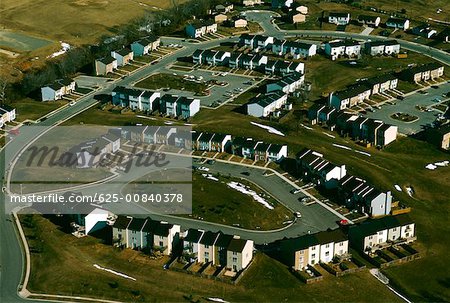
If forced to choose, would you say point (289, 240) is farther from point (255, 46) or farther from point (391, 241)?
point (255, 46)

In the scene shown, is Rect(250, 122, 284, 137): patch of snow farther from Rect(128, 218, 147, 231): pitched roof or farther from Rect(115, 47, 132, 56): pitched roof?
Rect(115, 47, 132, 56): pitched roof

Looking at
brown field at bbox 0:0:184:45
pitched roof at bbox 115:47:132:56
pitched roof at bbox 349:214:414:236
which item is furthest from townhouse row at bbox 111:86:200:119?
pitched roof at bbox 349:214:414:236

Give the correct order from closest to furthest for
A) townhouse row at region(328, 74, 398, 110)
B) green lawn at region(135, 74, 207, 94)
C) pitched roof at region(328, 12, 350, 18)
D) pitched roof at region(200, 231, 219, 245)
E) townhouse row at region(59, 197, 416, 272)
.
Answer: townhouse row at region(59, 197, 416, 272)
pitched roof at region(200, 231, 219, 245)
townhouse row at region(328, 74, 398, 110)
green lawn at region(135, 74, 207, 94)
pitched roof at region(328, 12, 350, 18)

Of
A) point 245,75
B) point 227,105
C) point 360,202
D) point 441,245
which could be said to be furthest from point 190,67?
point 441,245

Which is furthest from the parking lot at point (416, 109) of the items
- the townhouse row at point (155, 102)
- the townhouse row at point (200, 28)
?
the townhouse row at point (200, 28)

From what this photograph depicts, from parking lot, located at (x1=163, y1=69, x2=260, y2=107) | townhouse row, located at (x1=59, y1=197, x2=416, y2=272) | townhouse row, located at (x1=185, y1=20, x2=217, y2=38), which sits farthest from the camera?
townhouse row, located at (x1=185, y1=20, x2=217, y2=38)

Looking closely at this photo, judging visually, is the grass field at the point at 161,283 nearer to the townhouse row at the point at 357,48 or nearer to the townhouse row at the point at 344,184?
the townhouse row at the point at 344,184
